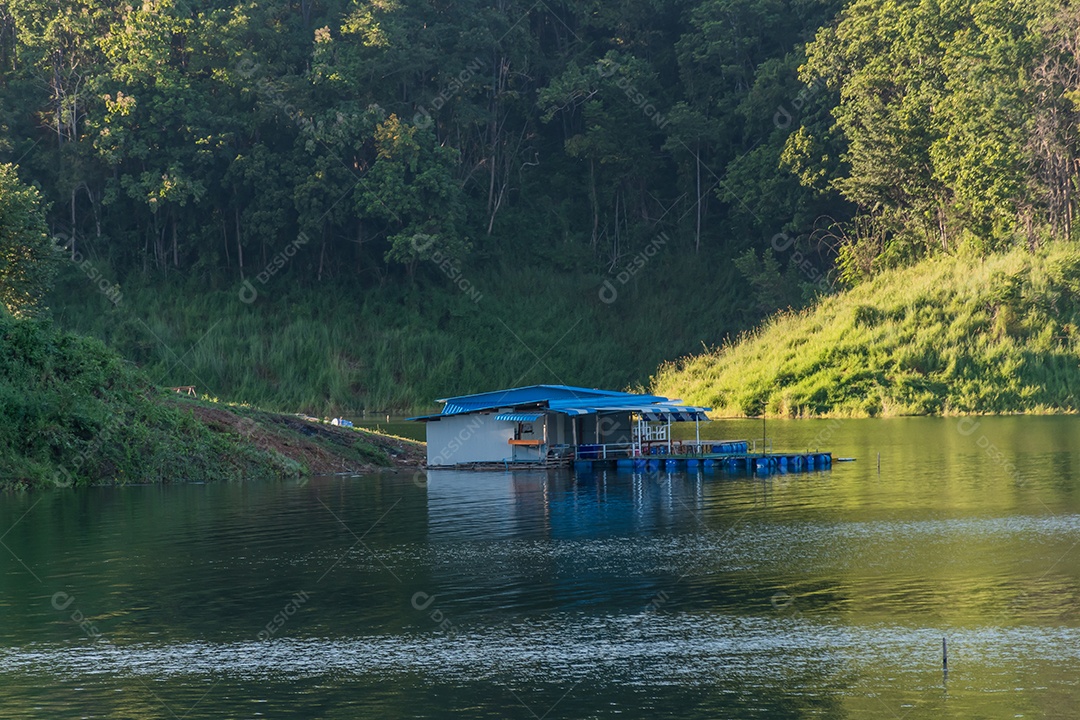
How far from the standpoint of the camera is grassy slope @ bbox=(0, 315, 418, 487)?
53.8 meters

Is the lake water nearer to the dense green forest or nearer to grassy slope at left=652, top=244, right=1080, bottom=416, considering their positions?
grassy slope at left=652, top=244, right=1080, bottom=416

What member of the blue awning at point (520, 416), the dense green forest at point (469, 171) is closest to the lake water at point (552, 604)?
the blue awning at point (520, 416)

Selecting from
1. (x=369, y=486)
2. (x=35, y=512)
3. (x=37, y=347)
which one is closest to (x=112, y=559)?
(x=35, y=512)

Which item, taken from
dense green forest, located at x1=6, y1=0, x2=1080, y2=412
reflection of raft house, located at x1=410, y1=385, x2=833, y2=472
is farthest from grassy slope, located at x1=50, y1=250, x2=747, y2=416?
reflection of raft house, located at x1=410, y1=385, x2=833, y2=472

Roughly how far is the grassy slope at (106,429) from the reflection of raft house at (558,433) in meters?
4.69

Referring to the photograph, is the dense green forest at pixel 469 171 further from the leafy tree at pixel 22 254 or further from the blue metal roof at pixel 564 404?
the blue metal roof at pixel 564 404

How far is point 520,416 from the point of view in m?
60.9

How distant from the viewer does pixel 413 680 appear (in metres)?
22.5

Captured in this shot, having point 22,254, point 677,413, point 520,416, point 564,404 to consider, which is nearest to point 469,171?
point 22,254

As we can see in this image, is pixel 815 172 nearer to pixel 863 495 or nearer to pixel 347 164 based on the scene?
pixel 347 164

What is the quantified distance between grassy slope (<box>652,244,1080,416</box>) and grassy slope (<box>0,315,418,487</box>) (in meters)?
38.5

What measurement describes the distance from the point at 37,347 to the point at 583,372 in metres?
54.6

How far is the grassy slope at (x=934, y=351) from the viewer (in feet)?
287

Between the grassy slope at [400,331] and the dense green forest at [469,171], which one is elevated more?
the dense green forest at [469,171]
